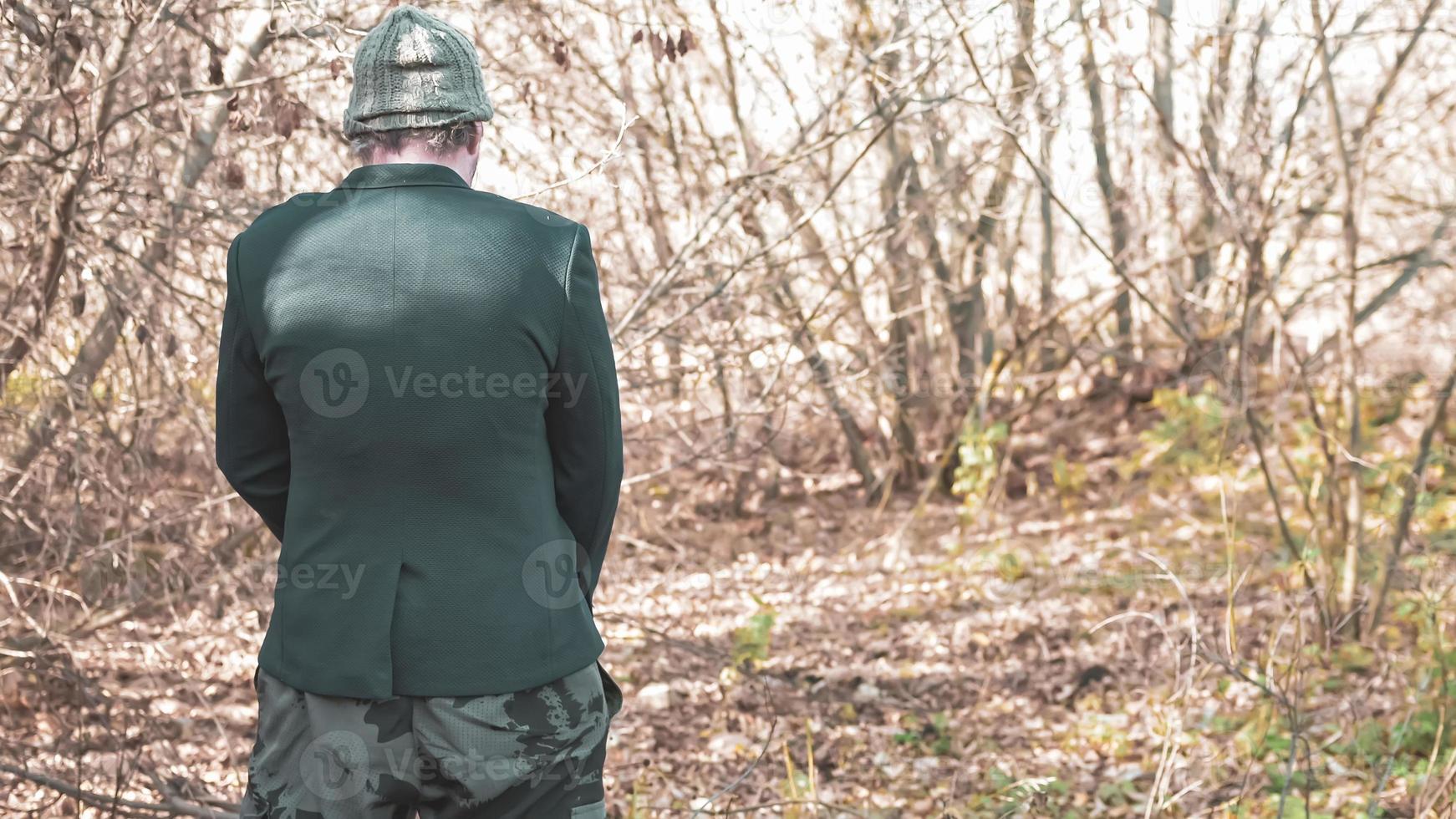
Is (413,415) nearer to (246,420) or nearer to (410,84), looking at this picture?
(246,420)

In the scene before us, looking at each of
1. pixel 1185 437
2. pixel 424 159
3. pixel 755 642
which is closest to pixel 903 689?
pixel 755 642

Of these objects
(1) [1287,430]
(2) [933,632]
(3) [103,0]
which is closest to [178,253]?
(3) [103,0]

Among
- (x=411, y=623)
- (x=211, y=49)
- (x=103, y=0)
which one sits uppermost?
(x=103, y=0)

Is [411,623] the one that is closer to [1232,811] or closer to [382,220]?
[382,220]

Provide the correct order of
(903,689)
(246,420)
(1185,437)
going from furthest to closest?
(1185,437)
(903,689)
(246,420)

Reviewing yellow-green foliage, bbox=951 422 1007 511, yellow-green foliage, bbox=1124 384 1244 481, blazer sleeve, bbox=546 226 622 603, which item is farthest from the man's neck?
yellow-green foliage, bbox=1124 384 1244 481

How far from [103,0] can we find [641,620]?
3.12 meters

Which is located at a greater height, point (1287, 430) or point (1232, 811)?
point (1287, 430)

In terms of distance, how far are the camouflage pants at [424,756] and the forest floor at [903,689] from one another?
138 centimetres

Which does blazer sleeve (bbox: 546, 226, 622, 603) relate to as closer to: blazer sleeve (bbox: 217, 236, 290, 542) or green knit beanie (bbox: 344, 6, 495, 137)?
green knit beanie (bbox: 344, 6, 495, 137)

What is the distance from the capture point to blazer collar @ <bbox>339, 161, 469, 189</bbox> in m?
1.79

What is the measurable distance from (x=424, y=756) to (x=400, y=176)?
0.84 m

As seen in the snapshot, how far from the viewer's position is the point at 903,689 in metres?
5.37

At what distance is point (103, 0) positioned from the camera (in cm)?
384
